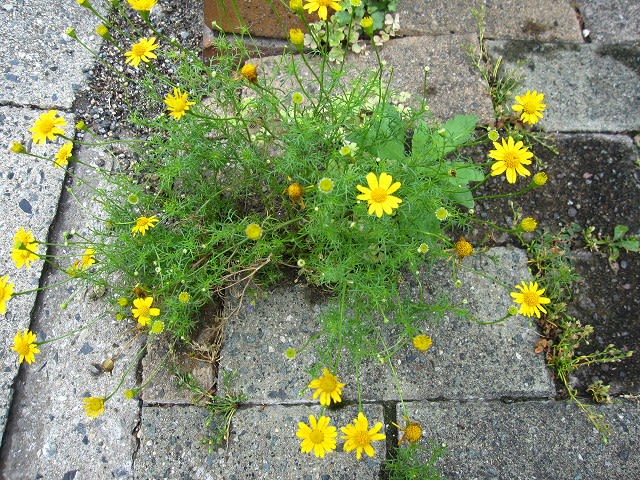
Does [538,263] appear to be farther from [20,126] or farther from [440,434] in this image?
[20,126]

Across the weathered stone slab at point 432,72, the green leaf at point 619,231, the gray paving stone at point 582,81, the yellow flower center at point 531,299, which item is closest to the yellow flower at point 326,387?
the yellow flower center at point 531,299

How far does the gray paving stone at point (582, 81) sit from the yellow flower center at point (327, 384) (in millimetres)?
1767

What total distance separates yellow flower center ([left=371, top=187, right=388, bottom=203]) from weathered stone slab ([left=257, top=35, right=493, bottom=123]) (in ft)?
3.61

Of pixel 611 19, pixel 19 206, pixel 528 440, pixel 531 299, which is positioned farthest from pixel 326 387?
pixel 611 19

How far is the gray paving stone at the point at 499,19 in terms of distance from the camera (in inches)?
110

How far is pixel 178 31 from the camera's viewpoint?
9.03 feet

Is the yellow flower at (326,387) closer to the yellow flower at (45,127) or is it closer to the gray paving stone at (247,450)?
the gray paving stone at (247,450)

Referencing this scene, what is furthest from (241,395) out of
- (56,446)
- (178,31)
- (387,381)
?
(178,31)

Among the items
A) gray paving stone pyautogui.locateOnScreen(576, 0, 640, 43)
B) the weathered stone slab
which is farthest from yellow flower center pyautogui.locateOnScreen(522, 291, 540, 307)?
gray paving stone pyautogui.locateOnScreen(576, 0, 640, 43)

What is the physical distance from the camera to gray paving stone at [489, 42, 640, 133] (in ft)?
8.61

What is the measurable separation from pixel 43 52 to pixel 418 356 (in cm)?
232

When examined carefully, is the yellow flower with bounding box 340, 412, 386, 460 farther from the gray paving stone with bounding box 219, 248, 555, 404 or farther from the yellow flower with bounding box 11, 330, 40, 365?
the yellow flower with bounding box 11, 330, 40, 365

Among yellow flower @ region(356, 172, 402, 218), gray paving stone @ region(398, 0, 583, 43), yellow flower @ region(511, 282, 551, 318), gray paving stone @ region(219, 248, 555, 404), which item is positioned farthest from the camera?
gray paving stone @ region(398, 0, 583, 43)

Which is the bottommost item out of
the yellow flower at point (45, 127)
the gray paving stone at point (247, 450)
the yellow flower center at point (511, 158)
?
the gray paving stone at point (247, 450)
